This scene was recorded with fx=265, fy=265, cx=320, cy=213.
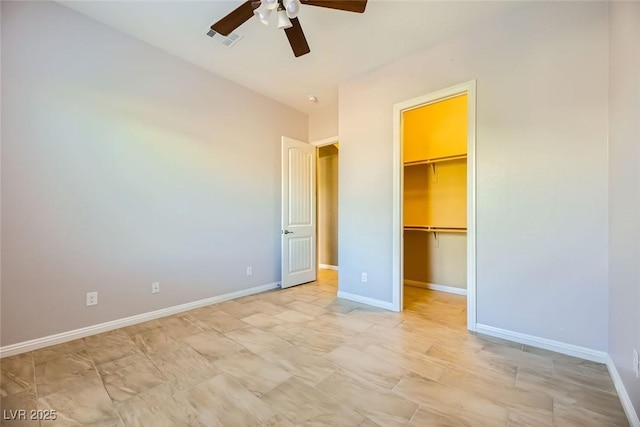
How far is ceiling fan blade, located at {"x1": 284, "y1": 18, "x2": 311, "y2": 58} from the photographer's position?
208 cm

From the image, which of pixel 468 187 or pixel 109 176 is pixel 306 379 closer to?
pixel 468 187

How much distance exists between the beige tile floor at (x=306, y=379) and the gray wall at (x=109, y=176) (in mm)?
488

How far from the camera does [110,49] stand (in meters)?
2.60

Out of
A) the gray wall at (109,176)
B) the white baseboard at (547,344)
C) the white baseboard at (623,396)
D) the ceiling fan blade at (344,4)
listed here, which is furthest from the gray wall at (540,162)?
the gray wall at (109,176)

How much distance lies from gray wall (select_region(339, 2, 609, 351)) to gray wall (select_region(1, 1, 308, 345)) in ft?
9.16

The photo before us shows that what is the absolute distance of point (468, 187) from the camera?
8.45ft

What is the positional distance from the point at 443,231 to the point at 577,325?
74.2 inches

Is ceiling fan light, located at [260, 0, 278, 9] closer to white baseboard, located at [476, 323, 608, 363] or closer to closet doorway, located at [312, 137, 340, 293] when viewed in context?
white baseboard, located at [476, 323, 608, 363]

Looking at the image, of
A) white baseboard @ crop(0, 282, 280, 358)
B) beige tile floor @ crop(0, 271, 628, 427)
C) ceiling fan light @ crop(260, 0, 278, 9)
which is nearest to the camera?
beige tile floor @ crop(0, 271, 628, 427)

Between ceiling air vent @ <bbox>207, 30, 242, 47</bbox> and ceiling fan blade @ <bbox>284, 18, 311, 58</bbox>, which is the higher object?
ceiling air vent @ <bbox>207, 30, 242, 47</bbox>

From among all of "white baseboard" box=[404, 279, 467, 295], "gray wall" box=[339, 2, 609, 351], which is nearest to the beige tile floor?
Result: "gray wall" box=[339, 2, 609, 351]

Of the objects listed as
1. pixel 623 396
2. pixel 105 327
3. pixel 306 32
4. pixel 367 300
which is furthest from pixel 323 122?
pixel 623 396

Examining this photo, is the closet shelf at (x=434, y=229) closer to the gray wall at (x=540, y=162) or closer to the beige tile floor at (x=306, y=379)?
the gray wall at (x=540, y=162)

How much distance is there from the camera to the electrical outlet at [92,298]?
247 cm
